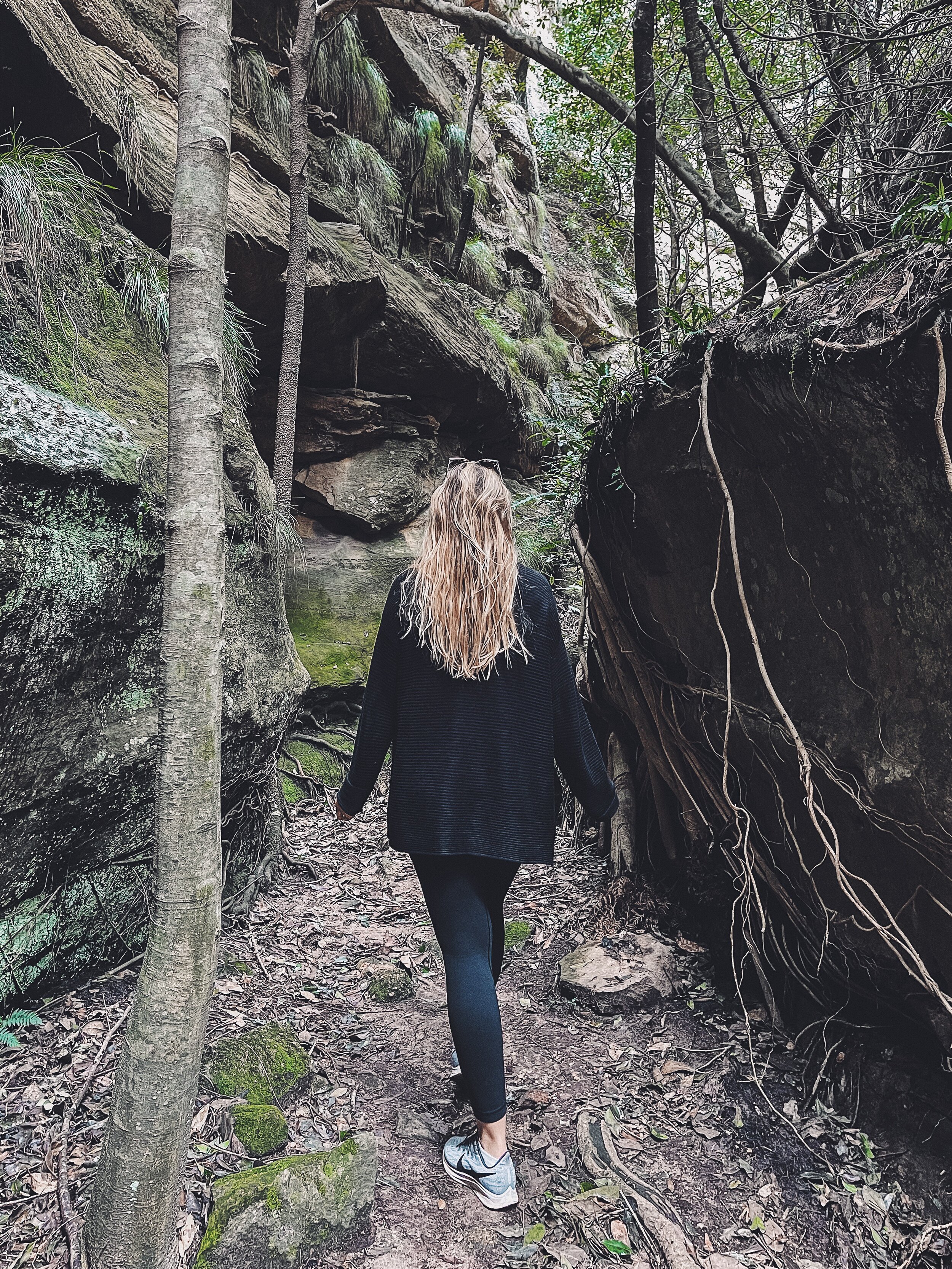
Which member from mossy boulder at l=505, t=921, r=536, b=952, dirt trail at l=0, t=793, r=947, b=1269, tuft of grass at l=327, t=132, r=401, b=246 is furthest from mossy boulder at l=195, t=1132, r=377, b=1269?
tuft of grass at l=327, t=132, r=401, b=246

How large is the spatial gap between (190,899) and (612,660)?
9.42 feet

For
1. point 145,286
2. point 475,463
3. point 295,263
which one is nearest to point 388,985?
point 475,463

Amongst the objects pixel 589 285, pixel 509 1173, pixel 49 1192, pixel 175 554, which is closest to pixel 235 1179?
pixel 49 1192

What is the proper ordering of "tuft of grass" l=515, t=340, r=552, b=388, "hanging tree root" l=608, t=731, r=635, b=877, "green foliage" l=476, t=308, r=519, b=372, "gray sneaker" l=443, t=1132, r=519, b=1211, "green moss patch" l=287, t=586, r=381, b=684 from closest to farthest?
"gray sneaker" l=443, t=1132, r=519, b=1211, "hanging tree root" l=608, t=731, r=635, b=877, "green moss patch" l=287, t=586, r=381, b=684, "green foliage" l=476, t=308, r=519, b=372, "tuft of grass" l=515, t=340, r=552, b=388

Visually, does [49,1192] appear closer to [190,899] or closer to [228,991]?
[190,899]

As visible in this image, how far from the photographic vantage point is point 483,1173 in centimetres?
227

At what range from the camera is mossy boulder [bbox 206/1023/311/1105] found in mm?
2508

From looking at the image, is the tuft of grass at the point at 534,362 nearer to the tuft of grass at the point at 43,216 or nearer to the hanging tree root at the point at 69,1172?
the tuft of grass at the point at 43,216

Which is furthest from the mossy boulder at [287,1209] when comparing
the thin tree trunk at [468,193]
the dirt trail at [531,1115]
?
the thin tree trunk at [468,193]

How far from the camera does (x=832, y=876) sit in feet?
9.16

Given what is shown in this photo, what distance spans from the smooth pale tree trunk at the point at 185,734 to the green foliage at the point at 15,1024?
36.4 inches

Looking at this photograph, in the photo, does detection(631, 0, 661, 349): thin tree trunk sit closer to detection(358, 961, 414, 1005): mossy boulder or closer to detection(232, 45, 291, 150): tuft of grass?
detection(358, 961, 414, 1005): mossy boulder

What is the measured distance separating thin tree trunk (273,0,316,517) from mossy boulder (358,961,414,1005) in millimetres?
3520

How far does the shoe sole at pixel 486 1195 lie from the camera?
224 cm
